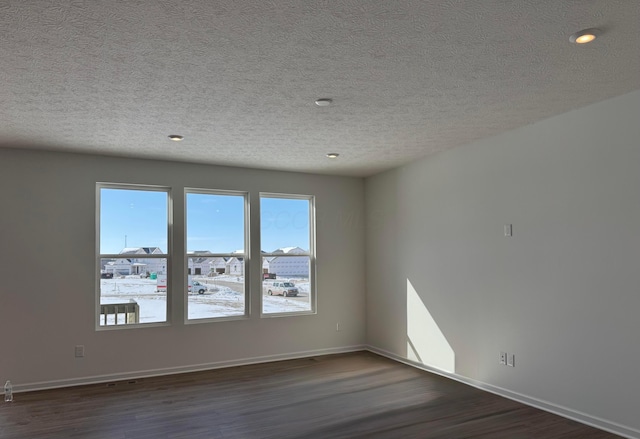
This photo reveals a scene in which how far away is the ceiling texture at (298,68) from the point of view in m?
2.27

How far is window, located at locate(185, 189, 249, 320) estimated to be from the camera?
580 cm

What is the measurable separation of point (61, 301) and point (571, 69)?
5.13 m

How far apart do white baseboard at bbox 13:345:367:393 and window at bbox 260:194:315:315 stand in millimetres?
575

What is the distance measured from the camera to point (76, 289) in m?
5.07

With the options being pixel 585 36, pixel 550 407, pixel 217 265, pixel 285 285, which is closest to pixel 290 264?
pixel 285 285

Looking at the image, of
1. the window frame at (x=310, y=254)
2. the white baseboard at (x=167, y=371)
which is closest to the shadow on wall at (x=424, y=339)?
the white baseboard at (x=167, y=371)

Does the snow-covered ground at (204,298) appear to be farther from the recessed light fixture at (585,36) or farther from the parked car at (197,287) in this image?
the recessed light fixture at (585,36)

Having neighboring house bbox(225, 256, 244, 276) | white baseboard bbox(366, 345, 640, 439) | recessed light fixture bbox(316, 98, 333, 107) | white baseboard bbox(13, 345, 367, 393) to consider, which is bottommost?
white baseboard bbox(13, 345, 367, 393)

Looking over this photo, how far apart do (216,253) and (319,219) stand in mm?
1512

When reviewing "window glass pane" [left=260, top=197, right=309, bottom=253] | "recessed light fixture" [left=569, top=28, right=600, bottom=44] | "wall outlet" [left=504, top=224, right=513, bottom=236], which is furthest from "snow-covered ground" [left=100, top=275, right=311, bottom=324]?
"recessed light fixture" [left=569, top=28, right=600, bottom=44]

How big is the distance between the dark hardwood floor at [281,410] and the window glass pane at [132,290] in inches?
28.4

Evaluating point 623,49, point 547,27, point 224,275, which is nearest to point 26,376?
point 224,275

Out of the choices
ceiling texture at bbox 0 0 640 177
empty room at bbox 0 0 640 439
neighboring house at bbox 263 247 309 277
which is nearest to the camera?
ceiling texture at bbox 0 0 640 177

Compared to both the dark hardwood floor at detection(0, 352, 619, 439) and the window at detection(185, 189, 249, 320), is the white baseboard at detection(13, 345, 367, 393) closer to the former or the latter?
the dark hardwood floor at detection(0, 352, 619, 439)
